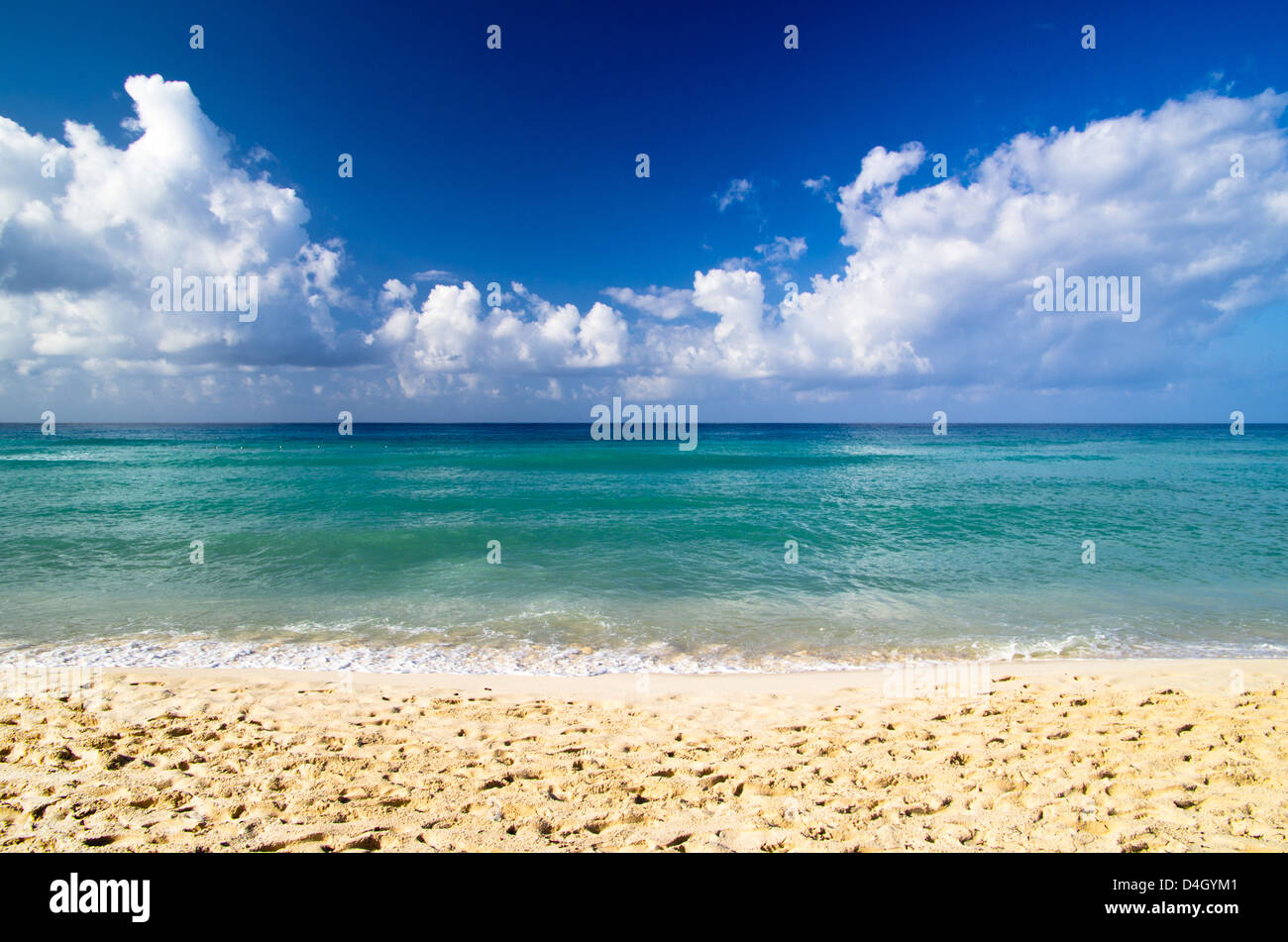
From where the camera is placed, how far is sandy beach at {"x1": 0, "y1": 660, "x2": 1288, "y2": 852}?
425 cm

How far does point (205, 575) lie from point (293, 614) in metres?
4.40

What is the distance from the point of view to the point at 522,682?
8.34 metres

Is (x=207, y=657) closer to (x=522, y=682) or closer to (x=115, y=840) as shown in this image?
(x=522, y=682)

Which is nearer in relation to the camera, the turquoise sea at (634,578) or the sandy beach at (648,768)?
the sandy beach at (648,768)

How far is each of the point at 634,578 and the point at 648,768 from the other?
857 cm

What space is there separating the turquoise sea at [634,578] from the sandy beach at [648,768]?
1.93 m

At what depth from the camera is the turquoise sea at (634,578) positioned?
980cm

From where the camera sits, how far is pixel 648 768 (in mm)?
5363

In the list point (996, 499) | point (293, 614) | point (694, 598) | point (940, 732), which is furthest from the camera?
point (996, 499)

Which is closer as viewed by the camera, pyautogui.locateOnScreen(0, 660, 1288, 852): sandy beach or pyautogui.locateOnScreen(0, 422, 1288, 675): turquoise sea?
pyautogui.locateOnScreen(0, 660, 1288, 852): sandy beach

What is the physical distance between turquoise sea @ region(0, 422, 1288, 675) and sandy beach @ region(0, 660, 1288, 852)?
76.0 inches

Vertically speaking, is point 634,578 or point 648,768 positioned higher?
point 648,768

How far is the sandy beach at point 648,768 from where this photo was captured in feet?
13.9

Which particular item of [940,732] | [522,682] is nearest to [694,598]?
[522,682]
